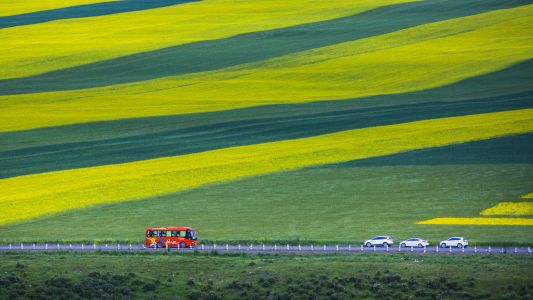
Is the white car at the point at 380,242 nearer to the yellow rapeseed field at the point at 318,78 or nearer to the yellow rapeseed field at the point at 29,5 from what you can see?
the yellow rapeseed field at the point at 318,78

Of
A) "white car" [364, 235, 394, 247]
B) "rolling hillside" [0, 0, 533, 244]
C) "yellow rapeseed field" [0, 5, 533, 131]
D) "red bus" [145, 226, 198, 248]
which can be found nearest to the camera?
"white car" [364, 235, 394, 247]

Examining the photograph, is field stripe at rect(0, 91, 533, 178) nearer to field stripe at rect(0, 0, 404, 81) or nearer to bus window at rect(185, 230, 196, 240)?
bus window at rect(185, 230, 196, 240)

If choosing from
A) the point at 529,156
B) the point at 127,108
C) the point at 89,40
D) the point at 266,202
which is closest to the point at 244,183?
the point at 266,202

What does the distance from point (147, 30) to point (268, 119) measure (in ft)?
166

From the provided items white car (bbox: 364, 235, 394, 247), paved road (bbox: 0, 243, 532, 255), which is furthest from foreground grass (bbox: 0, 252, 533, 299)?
white car (bbox: 364, 235, 394, 247)

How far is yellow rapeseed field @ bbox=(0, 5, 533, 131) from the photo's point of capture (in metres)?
124

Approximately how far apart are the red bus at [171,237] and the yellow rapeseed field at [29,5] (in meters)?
102

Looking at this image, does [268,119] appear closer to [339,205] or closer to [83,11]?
[339,205]

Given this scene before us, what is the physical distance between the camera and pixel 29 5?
184 metres

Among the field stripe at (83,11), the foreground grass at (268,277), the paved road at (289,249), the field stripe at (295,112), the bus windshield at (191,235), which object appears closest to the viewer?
the foreground grass at (268,277)

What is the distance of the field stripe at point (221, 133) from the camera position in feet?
339

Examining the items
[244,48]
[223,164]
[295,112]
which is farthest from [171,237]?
[244,48]

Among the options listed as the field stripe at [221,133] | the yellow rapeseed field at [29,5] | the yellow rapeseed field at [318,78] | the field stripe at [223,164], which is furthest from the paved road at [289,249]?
the yellow rapeseed field at [29,5]

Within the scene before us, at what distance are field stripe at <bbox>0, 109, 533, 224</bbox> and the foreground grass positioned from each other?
2244 centimetres
